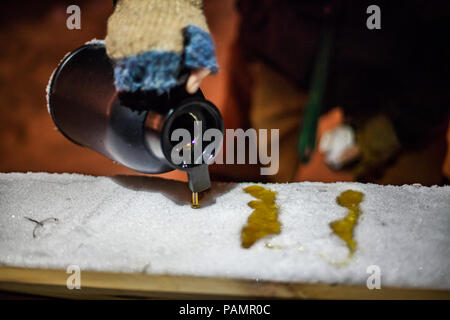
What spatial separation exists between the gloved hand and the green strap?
2.49ft

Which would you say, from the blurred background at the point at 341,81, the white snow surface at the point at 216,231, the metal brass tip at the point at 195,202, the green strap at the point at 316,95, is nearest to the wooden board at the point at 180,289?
the white snow surface at the point at 216,231

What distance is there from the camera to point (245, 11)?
1.31 metres

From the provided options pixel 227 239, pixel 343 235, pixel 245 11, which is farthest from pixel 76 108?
pixel 245 11

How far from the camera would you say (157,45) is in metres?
0.48

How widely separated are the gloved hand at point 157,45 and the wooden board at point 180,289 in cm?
25

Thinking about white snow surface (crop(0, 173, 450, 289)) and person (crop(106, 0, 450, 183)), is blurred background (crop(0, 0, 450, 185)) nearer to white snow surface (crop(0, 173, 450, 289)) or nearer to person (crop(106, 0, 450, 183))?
person (crop(106, 0, 450, 183))

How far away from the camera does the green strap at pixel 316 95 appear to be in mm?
1188

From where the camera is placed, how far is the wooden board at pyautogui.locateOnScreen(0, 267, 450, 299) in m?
0.47

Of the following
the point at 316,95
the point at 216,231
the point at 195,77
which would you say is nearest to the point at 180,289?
the point at 216,231

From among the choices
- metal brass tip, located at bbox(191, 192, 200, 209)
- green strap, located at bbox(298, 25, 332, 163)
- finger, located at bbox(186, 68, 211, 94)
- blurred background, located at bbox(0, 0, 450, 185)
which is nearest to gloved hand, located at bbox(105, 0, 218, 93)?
finger, located at bbox(186, 68, 211, 94)

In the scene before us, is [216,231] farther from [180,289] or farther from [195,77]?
[195,77]

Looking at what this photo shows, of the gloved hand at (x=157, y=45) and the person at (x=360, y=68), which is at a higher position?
the person at (x=360, y=68)

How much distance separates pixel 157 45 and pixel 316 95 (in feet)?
2.81

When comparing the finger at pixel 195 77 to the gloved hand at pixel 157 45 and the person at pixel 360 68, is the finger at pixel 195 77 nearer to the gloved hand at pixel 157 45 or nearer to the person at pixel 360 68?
the gloved hand at pixel 157 45
